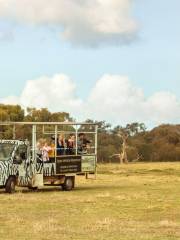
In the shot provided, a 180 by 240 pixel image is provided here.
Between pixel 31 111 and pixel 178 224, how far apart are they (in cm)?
5902

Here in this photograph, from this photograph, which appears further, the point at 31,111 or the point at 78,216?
the point at 31,111

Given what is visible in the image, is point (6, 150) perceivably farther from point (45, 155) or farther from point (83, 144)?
point (83, 144)

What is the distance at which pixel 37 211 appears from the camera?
20203 millimetres

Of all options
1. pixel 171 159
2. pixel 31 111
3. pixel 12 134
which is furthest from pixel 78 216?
pixel 171 159

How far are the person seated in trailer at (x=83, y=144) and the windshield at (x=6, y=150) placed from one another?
3.85m

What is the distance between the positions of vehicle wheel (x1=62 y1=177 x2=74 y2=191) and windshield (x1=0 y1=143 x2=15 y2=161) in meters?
3.58

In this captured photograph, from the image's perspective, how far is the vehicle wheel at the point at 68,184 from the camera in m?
30.8

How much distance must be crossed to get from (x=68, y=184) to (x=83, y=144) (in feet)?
6.04

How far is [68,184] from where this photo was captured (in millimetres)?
30969

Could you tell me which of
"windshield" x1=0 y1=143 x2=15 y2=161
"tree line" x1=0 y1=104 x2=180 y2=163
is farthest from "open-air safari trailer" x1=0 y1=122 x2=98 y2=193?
"tree line" x1=0 y1=104 x2=180 y2=163

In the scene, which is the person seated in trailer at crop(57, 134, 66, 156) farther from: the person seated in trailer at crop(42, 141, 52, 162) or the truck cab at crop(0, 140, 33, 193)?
the truck cab at crop(0, 140, 33, 193)

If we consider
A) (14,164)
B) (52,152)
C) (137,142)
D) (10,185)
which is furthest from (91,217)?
(137,142)

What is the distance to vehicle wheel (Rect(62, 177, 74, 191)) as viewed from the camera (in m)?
30.8

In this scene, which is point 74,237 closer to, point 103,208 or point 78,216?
point 78,216
